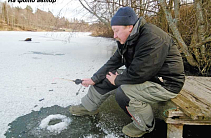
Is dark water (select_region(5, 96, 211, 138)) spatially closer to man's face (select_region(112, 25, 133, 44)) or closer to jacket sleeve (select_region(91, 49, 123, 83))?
jacket sleeve (select_region(91, 49, 123, 83))

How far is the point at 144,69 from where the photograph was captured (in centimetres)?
136

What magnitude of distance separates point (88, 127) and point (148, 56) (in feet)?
3.29

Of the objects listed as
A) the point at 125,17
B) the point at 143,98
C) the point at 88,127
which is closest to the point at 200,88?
the point at 143,98

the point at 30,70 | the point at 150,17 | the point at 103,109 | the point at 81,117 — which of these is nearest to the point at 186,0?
→ the point at 150,17

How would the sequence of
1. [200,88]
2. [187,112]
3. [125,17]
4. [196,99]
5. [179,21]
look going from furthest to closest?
[179,21], [200,88], [196,99], [125,17], [187,112]

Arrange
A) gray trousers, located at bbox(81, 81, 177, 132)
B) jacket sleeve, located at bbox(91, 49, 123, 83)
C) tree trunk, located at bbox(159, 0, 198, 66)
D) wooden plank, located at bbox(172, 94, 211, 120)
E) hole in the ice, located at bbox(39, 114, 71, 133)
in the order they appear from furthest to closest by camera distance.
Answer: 1. tree trunk, located at bbox(159, 0, 198, 66)
2. jacket sleeve, located at bbox(91, 49, 123, 83)
3. hole in the ice, located at bbox(39, 114, 71, 133)
4. gray trousers, located at bbox(81, 81, 177, 132)
5. wooden plank, located at bbox(172, 94, 211, 120)

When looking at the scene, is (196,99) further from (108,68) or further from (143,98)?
(108,68)

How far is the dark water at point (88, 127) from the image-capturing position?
1.63m

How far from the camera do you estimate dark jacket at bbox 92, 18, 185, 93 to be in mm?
1342

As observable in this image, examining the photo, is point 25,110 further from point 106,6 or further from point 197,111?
point 106,6

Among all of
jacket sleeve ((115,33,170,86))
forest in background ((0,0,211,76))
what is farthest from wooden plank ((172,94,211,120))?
forest in background ((0,0,211,76))

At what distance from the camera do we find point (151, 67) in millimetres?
1355

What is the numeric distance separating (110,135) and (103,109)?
54cm

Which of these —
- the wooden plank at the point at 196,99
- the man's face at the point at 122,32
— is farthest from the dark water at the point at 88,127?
the man's face at the point at 122,32
